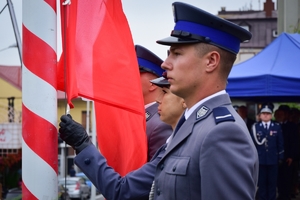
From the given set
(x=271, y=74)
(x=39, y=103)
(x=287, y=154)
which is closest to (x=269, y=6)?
(x=287, y=154)

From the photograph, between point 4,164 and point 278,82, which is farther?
point 278,82

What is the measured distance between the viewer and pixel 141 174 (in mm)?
3182

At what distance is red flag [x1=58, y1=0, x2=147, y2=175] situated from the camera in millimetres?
3270

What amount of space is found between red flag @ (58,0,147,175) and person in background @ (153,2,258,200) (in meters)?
0.74

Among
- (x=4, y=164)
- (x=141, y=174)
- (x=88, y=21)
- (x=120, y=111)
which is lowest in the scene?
(x=4, y=164)

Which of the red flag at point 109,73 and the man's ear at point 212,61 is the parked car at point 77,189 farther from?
the man's ear at point 212,61

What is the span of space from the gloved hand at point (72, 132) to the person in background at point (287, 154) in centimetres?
974

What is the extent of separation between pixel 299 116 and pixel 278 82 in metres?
4.42

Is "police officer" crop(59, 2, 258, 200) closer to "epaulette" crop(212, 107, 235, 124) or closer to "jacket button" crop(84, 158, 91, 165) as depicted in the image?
"epaulette" crop(212, 107, 235, 124)

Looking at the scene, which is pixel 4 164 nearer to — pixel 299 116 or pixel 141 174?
pixel 141 174

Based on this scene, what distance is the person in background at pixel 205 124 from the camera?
2.19 metres

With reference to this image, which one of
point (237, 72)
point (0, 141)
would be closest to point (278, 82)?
point (237, 72)

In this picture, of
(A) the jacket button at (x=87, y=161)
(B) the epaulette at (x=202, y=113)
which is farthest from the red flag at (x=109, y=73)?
(B) the epaulette at (x=202, y=113)

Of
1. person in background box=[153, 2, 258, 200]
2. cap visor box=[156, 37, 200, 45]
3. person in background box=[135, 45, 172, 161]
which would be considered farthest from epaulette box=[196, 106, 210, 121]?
person in background box=[135, 45, 172, 161]
